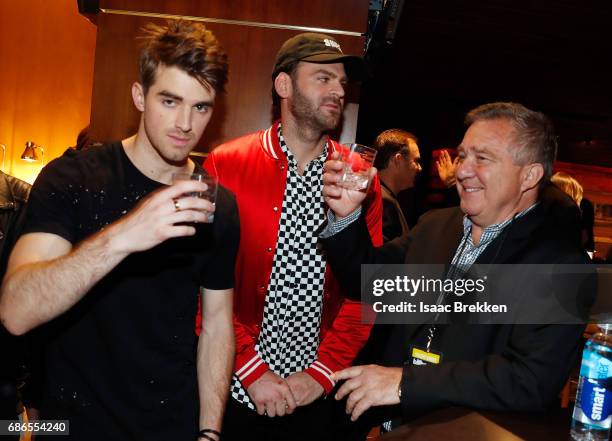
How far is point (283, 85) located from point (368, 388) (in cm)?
146

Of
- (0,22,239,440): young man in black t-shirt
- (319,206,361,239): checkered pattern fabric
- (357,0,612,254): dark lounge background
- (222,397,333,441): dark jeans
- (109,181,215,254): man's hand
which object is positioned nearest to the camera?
(109,181,215,254): man's hand

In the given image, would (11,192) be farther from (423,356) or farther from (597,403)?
(597,403)

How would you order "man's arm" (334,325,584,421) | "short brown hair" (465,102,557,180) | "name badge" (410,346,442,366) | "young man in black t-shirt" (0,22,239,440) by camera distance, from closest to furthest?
1. "man's arm" (334,325,584,421)
2. "young man in black t-shirt" (0,22,239,440)
3. "name badge" (410,346,442,366)
4. "short brown hair" (465,102,557,180)

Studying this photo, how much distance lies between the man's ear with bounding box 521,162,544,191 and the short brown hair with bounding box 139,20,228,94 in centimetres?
109

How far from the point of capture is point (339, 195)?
6.25ft

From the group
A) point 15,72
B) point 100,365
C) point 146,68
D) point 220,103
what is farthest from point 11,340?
point 15,72

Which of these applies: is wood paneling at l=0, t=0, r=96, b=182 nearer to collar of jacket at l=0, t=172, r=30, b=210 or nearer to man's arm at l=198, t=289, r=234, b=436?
collar of jacket at l=0, t=172, r=30, b=210

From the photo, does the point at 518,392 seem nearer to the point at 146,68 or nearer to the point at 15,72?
the point at 146,68

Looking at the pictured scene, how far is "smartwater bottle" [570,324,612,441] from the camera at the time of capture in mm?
1151

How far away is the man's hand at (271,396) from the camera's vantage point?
213 centimetres

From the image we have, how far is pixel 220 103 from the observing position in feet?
9.99

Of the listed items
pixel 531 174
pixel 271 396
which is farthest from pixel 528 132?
pixel 271 396

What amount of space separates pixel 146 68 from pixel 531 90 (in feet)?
25.8

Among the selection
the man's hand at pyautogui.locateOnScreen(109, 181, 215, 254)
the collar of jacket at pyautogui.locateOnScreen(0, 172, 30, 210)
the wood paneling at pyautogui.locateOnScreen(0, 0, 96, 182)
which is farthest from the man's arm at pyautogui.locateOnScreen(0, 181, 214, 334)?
the wood paneling at pyautogui.locateOnScreen(0, 0, 96, 182)
